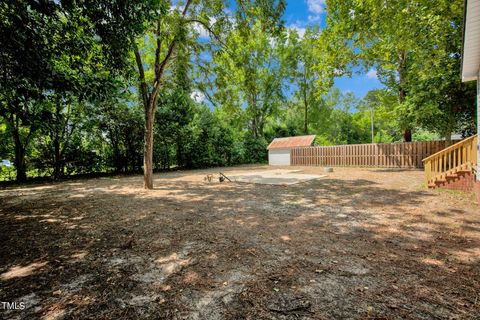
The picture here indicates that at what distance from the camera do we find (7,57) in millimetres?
3852

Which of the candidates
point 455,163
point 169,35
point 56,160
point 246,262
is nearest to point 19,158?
point 56,160

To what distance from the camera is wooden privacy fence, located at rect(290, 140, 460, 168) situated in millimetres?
15177

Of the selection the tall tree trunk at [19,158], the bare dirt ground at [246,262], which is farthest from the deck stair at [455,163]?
the tall tree trunk at [19,158]

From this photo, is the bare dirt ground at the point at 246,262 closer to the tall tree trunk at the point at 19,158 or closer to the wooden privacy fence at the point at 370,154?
the tall tree trunk at the point at 19,158

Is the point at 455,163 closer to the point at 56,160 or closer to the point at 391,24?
the point at 391,24

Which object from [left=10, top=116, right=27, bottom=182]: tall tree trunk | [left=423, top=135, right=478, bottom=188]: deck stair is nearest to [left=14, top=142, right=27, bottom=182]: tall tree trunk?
[left=10, top=116, right=27, bottom=182]: tall tree trunk

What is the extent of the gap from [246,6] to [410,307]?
899 cm

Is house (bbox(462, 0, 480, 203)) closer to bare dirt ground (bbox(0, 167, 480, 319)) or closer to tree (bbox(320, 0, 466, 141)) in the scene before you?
tree (bbox(320, 0, 466, 141))

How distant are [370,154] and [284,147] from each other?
327 inches

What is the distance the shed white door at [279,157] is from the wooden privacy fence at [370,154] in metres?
0.56

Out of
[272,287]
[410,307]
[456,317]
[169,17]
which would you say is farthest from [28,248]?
[169,17]

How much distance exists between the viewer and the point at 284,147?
23.6 metres

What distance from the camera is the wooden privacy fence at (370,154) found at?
15177 millimetres

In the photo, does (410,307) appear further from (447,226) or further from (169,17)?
(169,17)
